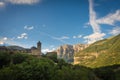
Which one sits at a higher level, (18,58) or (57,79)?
(18,58)

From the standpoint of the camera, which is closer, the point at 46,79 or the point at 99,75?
the point at 46,79

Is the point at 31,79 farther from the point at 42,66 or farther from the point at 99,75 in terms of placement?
the point at 99,75

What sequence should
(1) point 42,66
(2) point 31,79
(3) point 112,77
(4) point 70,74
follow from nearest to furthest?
(2) point 31,79 < (1) point 42,66 < (4) point 70,74 < (3) point 112,77

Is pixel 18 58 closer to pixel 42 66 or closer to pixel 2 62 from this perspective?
pixel 2 62

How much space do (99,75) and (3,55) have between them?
3112 inches

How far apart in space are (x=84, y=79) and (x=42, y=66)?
40348 millimetres

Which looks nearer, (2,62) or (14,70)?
(14,70)

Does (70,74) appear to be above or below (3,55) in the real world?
below

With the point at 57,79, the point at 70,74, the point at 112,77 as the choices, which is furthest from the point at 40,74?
the point at 112,77

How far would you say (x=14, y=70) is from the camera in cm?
9994

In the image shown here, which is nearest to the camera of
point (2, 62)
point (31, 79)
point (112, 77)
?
point (31, 79)

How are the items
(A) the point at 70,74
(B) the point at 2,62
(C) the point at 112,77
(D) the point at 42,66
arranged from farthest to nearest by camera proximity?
(C) the point at 112,77 < (B) the point at 2,62 < (A) the point at 70,74 < (D) the point at 42,66

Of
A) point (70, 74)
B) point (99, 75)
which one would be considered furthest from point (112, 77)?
point (70, 74)

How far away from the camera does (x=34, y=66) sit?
9975 cm
